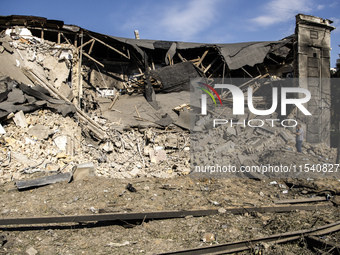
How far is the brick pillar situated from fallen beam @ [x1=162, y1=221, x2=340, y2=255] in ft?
24.7

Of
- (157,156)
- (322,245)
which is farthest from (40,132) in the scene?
(322,245)

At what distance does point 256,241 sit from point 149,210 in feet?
7.15

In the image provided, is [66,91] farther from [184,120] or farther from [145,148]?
[184,120]

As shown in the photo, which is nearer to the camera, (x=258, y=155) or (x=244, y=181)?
(x=244, y=181)

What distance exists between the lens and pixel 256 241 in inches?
179

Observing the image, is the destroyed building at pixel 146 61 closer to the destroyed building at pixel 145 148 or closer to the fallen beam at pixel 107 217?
the destroyed building at pixel 145 148

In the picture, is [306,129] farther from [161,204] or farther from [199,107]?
[161,204]

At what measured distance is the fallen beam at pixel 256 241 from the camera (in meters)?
4.21

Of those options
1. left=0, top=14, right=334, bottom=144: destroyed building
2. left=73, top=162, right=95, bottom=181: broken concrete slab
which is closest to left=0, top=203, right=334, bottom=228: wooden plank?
left=73, top=162, right=95, bottom=181: broken concrete slab

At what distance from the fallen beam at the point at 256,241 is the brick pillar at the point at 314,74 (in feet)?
24.7

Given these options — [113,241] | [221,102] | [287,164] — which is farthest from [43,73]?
[287,164]

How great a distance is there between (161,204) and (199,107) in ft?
17.2

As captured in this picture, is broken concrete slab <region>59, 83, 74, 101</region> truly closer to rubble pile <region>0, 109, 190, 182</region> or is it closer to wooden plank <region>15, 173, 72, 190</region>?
rubble pile <region>0, 109, 190, 182</region>

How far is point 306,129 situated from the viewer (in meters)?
11.7
